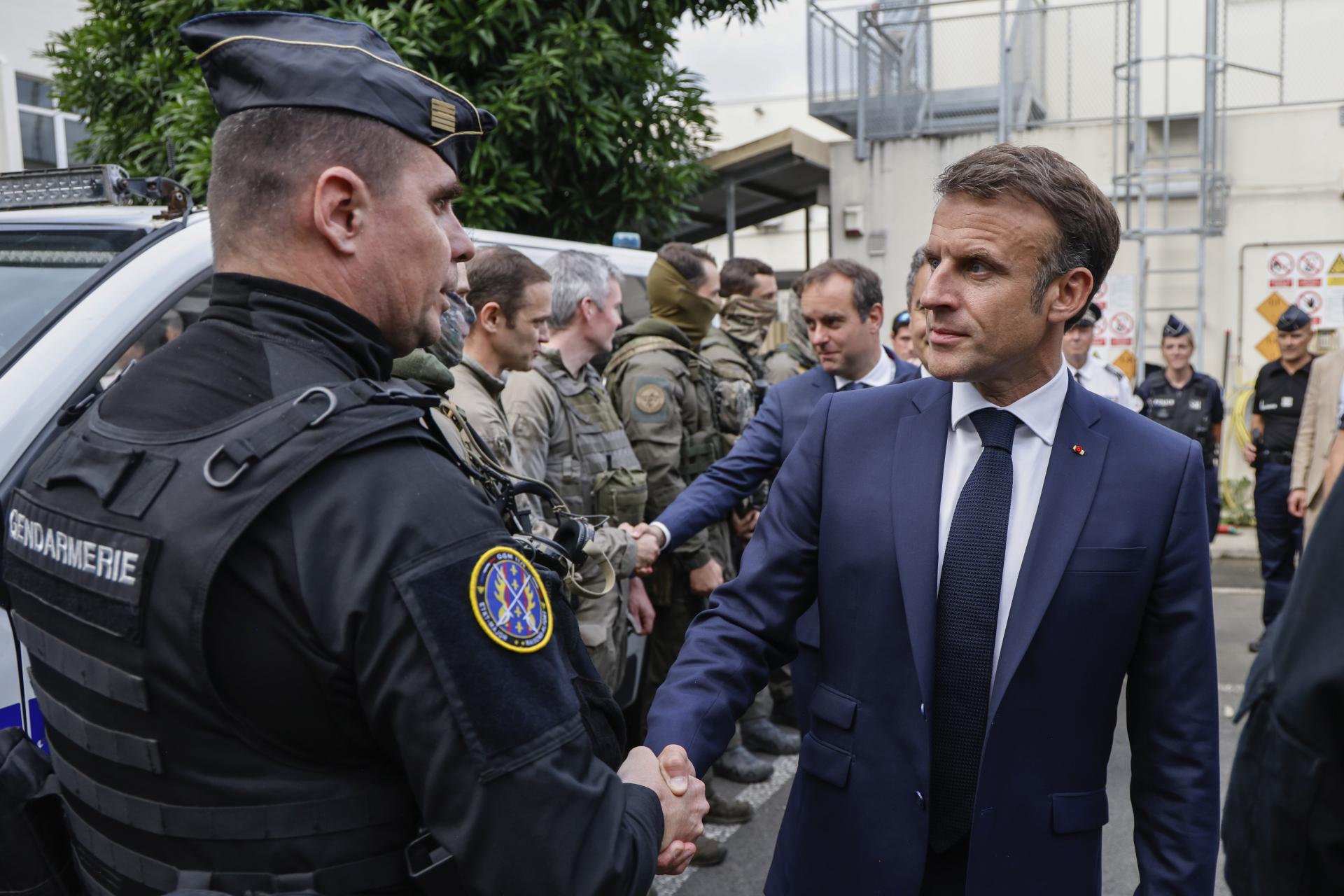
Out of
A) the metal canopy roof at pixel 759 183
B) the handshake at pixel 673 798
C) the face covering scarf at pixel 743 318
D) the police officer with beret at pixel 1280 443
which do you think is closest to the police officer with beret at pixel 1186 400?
the police officer with beret at pixel 1280 443

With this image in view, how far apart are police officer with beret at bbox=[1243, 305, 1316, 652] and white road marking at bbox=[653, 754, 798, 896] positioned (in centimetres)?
382

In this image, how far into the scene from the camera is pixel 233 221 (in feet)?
4.56

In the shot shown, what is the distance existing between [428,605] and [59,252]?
2.27 metres

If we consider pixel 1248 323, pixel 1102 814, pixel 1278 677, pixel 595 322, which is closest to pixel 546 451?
pixel 595 322

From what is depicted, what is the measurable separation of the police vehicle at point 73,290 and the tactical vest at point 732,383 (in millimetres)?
2730

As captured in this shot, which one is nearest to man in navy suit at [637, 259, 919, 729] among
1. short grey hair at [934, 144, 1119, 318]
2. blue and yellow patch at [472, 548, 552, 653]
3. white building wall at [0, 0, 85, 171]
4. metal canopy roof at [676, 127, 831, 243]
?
short grey hair at [934, 144, 1119, 318]

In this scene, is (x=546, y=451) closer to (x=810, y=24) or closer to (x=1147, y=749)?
(x=1147, y=749)

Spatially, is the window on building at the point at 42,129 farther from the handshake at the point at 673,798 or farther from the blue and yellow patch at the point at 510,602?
the blue and yellow patch at the point at 510,602

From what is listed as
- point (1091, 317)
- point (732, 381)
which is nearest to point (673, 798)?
point (732, 381)

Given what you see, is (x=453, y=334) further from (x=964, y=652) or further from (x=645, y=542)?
(x=964, y=652)

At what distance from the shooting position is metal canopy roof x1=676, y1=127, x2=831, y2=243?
38.7 feet

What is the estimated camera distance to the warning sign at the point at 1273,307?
11133 millimetres

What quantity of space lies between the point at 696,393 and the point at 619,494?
3.54 ft

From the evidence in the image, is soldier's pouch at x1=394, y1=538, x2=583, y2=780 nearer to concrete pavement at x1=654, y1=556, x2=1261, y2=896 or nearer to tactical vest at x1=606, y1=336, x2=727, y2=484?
concrete pavement at x1=654, y1=556, x2=1261, y2=896
